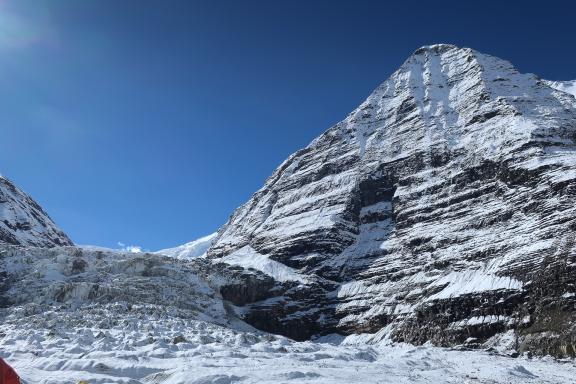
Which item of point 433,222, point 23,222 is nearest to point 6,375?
point 433,222

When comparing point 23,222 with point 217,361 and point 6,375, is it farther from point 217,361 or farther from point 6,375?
point 6,375

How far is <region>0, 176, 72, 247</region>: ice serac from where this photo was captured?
108 m

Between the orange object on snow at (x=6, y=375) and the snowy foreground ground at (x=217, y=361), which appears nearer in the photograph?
the orange object on snow at (x=6, y=375)

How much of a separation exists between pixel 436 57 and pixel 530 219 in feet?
357

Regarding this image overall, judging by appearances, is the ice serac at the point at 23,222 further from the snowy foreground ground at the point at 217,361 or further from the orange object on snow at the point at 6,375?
the orange object on snow at the point at 6,375

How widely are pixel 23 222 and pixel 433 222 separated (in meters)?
87.5

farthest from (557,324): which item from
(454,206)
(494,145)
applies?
(494,145)

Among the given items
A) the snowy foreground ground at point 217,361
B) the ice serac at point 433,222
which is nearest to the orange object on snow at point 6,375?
the snowy foreground ground at point 217,361

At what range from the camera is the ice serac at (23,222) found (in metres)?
108

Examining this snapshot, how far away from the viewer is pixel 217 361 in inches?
1407

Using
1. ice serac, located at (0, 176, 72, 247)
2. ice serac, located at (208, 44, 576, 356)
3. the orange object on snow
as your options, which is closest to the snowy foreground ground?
ice serac, located at (208, 44, 576, 356)

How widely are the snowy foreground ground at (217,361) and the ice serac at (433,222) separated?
12.1 m

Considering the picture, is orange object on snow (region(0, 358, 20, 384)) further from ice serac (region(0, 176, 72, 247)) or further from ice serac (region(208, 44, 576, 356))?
ice serac (region(0, 176, 72, 247))

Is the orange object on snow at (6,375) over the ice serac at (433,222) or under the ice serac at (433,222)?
under
